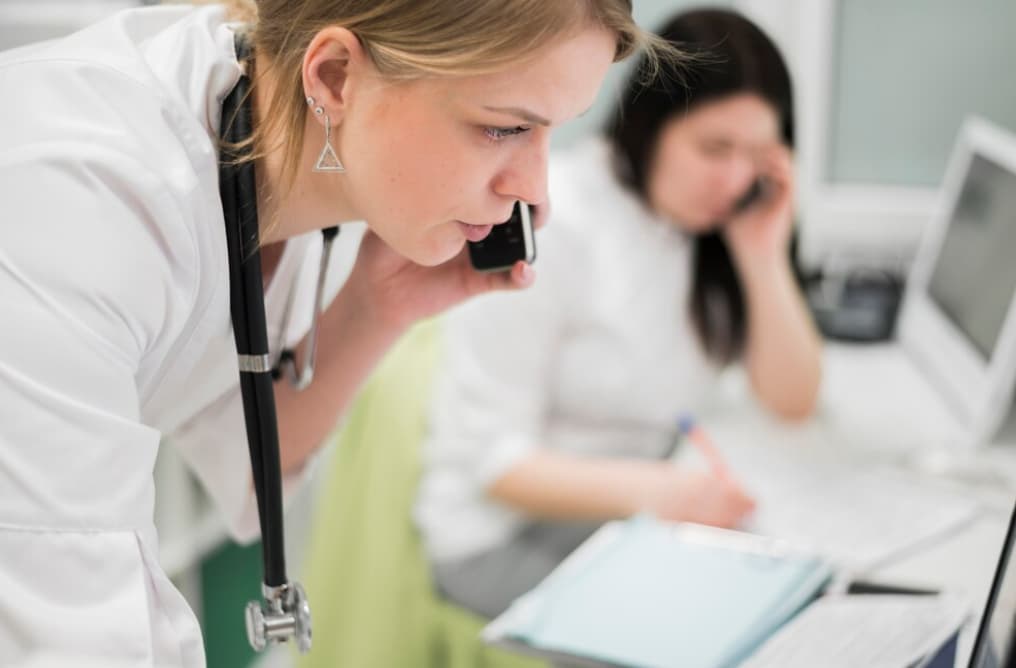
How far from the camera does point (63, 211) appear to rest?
585mm

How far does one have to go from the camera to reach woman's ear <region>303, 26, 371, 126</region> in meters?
0.66

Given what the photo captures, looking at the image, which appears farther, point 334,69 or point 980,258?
point 980,258

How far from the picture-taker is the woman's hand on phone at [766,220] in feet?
5.38

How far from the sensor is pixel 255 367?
29.2 inches

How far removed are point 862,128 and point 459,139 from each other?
1.50 m

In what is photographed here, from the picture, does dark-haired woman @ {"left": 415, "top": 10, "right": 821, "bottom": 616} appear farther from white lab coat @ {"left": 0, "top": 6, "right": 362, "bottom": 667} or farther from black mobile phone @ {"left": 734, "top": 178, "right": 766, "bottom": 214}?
white lab coat @ {"left": 0, "top": 6, "right": 362, "bottom": 667}

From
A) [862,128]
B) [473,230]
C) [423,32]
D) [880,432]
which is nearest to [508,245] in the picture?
[473,230]

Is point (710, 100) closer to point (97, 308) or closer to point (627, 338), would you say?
point (627, 338)

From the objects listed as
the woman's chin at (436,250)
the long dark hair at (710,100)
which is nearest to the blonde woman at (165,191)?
the woman's chin at (436,250)

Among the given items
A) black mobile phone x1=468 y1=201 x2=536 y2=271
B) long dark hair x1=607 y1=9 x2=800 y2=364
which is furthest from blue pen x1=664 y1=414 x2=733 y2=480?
A: black mobile phone x1=468 y1=201 x2=536 y2=271

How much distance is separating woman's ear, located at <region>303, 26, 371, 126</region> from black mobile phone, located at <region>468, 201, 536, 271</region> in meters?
0.19

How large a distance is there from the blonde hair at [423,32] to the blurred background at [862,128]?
47.3 inches

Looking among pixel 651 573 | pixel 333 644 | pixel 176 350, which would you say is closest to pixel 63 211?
pixel 176 350

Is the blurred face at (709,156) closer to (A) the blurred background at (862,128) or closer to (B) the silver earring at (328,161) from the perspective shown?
(A) the blurred background at (862,128)
